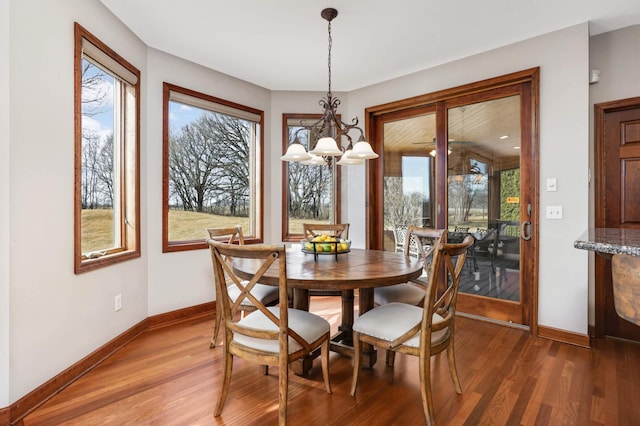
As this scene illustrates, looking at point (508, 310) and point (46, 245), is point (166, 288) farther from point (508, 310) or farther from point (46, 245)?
point (508, 310)

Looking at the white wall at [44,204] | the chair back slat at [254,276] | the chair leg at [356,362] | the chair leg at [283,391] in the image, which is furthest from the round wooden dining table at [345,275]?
the white wall at [44,204]

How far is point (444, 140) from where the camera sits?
353cm

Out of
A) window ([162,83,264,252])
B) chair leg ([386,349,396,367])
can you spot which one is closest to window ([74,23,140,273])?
window ([162,83,264,252])

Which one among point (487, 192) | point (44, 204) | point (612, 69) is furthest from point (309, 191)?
point (612, 69)

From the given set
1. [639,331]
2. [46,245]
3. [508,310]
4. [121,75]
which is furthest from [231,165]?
[639,331]

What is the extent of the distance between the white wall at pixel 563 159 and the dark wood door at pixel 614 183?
1.02 feet

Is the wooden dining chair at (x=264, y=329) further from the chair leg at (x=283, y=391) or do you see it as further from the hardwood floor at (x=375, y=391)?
the hardwood floor at (x=375, y=391)

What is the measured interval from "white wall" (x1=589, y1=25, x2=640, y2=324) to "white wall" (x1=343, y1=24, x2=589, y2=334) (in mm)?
231

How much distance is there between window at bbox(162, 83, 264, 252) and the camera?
333cm

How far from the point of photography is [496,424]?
1681mm

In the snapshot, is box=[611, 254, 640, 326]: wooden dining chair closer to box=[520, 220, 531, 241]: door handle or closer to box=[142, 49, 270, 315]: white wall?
box=[520, 220, 531, 241]: door handle

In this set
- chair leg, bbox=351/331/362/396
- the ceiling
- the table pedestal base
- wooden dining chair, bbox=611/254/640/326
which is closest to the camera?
wooden dining chair, bbox=611/254/640/326

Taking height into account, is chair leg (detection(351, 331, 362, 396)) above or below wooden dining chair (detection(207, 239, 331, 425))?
below

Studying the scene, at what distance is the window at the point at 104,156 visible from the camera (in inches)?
89.0
